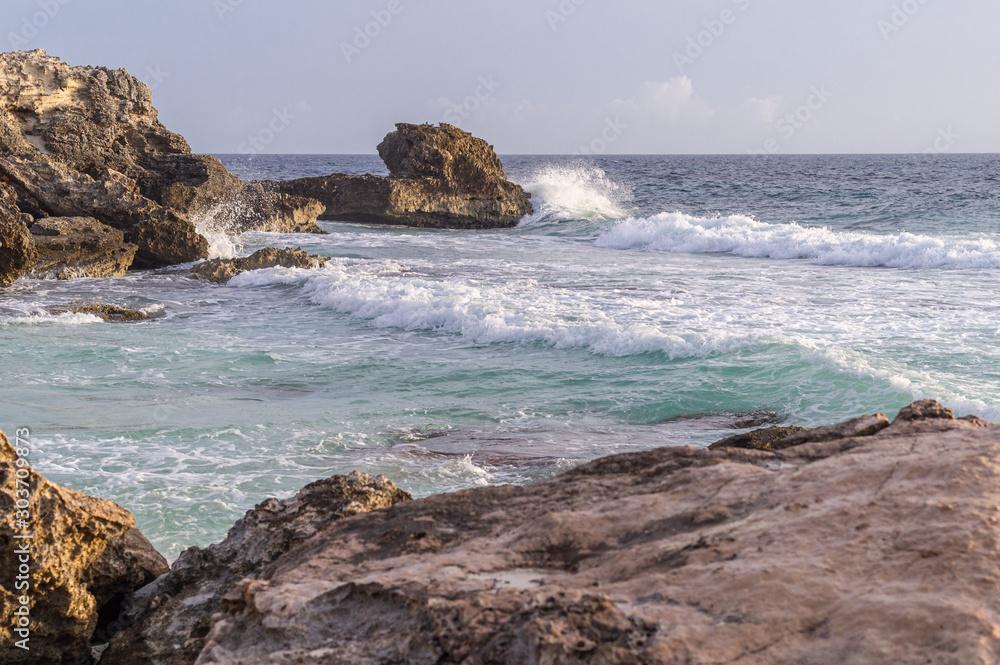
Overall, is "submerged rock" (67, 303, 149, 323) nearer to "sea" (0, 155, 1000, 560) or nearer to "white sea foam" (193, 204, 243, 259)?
"sea" (0, 155, 1000, 560)

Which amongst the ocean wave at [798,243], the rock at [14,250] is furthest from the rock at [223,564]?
the ocean wave at [798,243]

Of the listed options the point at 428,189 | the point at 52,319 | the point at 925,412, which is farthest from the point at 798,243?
the point at 925,412

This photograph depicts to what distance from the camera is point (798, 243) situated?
71.8 ft

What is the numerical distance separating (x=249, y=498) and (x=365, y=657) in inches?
132

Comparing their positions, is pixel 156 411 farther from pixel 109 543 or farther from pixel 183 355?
pixel 109 543

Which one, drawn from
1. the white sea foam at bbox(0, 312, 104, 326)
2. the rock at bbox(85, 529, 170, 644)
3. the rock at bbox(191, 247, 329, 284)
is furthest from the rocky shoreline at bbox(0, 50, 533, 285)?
the rock at bbox(85, 529, 170, 644)

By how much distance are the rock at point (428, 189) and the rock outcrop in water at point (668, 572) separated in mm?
28513

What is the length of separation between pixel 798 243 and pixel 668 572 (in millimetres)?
21480

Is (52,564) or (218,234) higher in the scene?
(218,234)

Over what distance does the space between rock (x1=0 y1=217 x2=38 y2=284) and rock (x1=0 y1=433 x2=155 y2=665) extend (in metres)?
12.2

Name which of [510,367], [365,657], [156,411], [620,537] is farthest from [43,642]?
[510,367]

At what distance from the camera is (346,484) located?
10.9 ft

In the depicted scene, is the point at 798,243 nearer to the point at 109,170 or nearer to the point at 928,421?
the point at 109,170

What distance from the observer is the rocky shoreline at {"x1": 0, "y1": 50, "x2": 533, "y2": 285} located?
1587 centimetres
